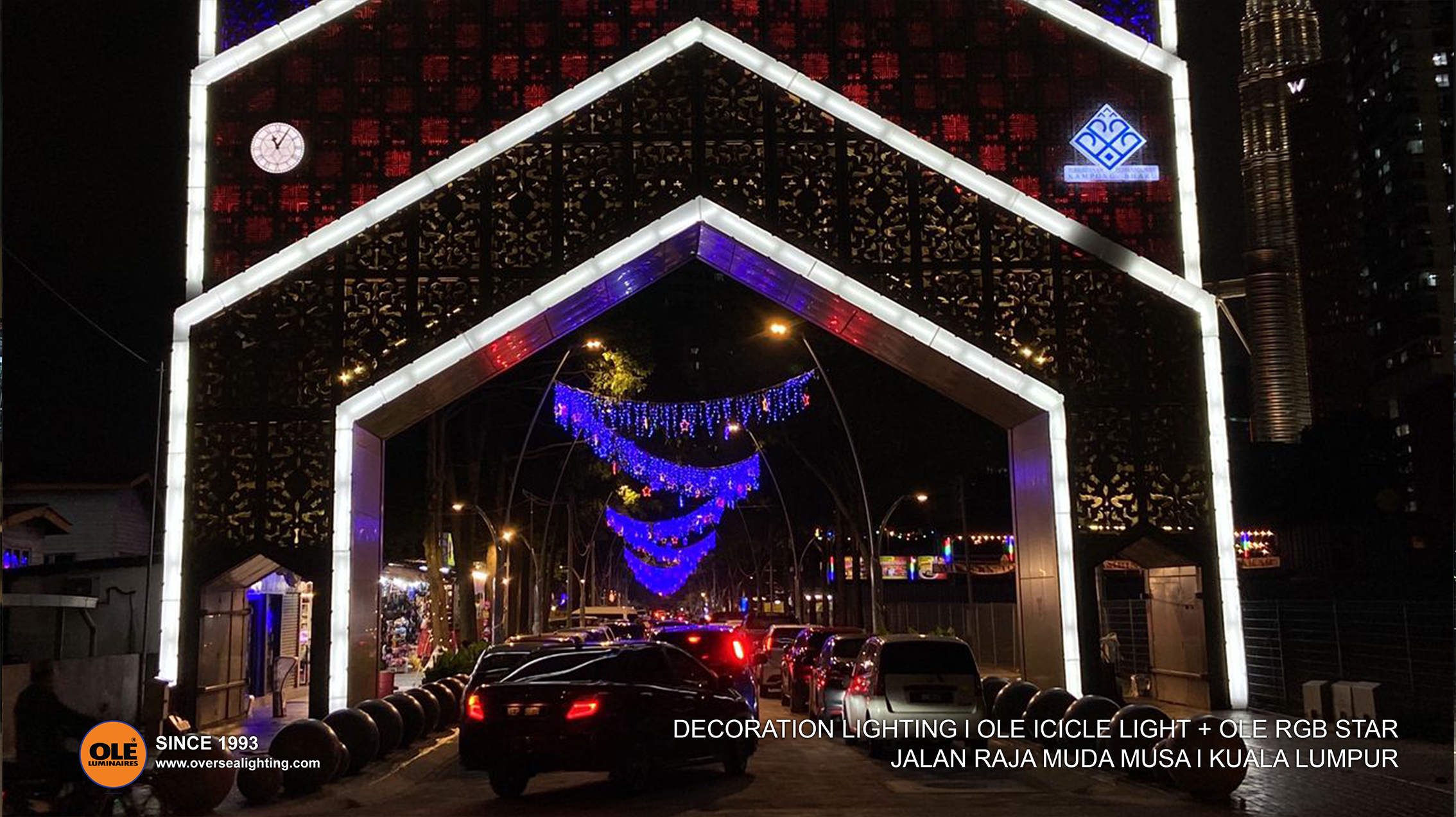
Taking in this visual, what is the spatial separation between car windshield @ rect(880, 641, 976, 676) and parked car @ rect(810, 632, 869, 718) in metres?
1.97

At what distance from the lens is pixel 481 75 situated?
21.4 meters

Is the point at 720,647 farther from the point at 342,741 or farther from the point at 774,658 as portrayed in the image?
the point at 774,658

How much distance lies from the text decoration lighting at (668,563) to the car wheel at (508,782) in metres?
86.0

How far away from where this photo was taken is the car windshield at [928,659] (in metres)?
17.1

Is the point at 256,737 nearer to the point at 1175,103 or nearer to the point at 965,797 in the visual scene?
the point at 965,797

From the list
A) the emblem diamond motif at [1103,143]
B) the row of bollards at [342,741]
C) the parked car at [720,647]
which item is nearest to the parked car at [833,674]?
the parked car at [720,647]

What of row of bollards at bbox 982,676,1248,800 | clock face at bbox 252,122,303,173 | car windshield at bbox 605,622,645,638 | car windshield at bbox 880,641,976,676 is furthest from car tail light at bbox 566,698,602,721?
car windshield at bbox 605,622,645,638

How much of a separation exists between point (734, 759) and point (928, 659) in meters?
3.21

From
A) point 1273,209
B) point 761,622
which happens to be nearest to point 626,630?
point 761,622

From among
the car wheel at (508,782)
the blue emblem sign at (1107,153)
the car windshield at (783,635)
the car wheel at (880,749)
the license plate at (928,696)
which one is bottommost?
the car wheel at (880,749)

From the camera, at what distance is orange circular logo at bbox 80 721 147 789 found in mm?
11766

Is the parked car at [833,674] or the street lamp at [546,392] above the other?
the street lamp at [546,392]

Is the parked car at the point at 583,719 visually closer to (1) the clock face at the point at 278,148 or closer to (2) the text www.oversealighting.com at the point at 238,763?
(2) the text www.oversealighting.com at the point at 238,763

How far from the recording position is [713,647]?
22031 mm
